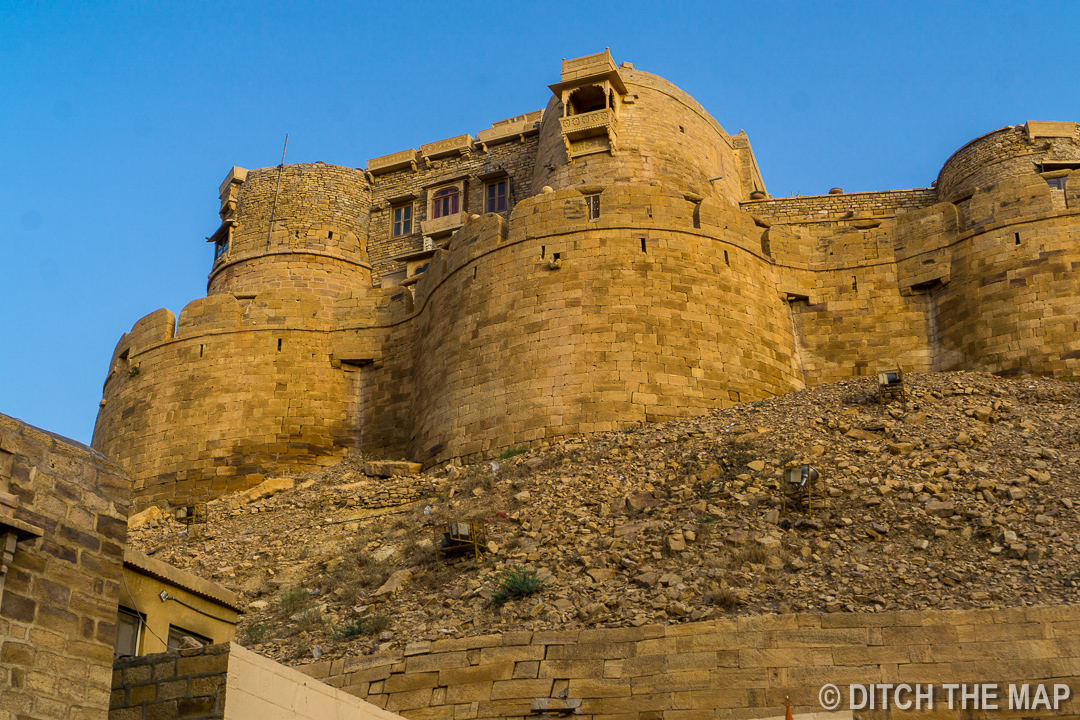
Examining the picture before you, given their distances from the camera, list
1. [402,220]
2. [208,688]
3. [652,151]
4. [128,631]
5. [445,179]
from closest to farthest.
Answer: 1. [208,688]
2. [128,631]
3. [652,151]
4. [445,179]
5. [402,220]

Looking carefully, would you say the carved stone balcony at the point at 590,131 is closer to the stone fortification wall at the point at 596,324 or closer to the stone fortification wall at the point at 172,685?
the stone fortification wall at the point at 596,324

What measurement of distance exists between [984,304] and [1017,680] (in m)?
10.1

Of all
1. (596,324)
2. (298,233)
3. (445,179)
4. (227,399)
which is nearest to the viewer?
(596,324)

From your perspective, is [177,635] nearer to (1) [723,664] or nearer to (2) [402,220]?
(1) [723,664]

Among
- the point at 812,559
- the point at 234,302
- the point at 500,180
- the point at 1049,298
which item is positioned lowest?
the point at 812,559

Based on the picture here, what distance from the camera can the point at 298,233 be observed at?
26219mm

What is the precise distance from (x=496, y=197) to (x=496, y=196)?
3 cm

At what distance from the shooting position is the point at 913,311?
63.6 feet

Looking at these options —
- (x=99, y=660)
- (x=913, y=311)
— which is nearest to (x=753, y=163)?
(x=913, y=311)

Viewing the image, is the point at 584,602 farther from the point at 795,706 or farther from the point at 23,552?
the point at 23,552

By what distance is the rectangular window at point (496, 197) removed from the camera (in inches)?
1006

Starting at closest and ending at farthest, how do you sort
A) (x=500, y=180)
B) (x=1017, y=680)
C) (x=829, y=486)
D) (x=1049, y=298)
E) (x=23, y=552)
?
(x=23, y=552)
(x=1017, y=680)
(x=829, y=486)
(x=1049, y=298)
(x=500, y=180)

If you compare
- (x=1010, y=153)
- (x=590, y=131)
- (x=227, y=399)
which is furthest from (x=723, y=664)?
(x=1010, y=153)

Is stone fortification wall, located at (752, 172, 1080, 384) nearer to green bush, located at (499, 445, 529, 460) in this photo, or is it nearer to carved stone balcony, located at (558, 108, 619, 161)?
carved stone balcony, located at (558, 108, 619, 161)
